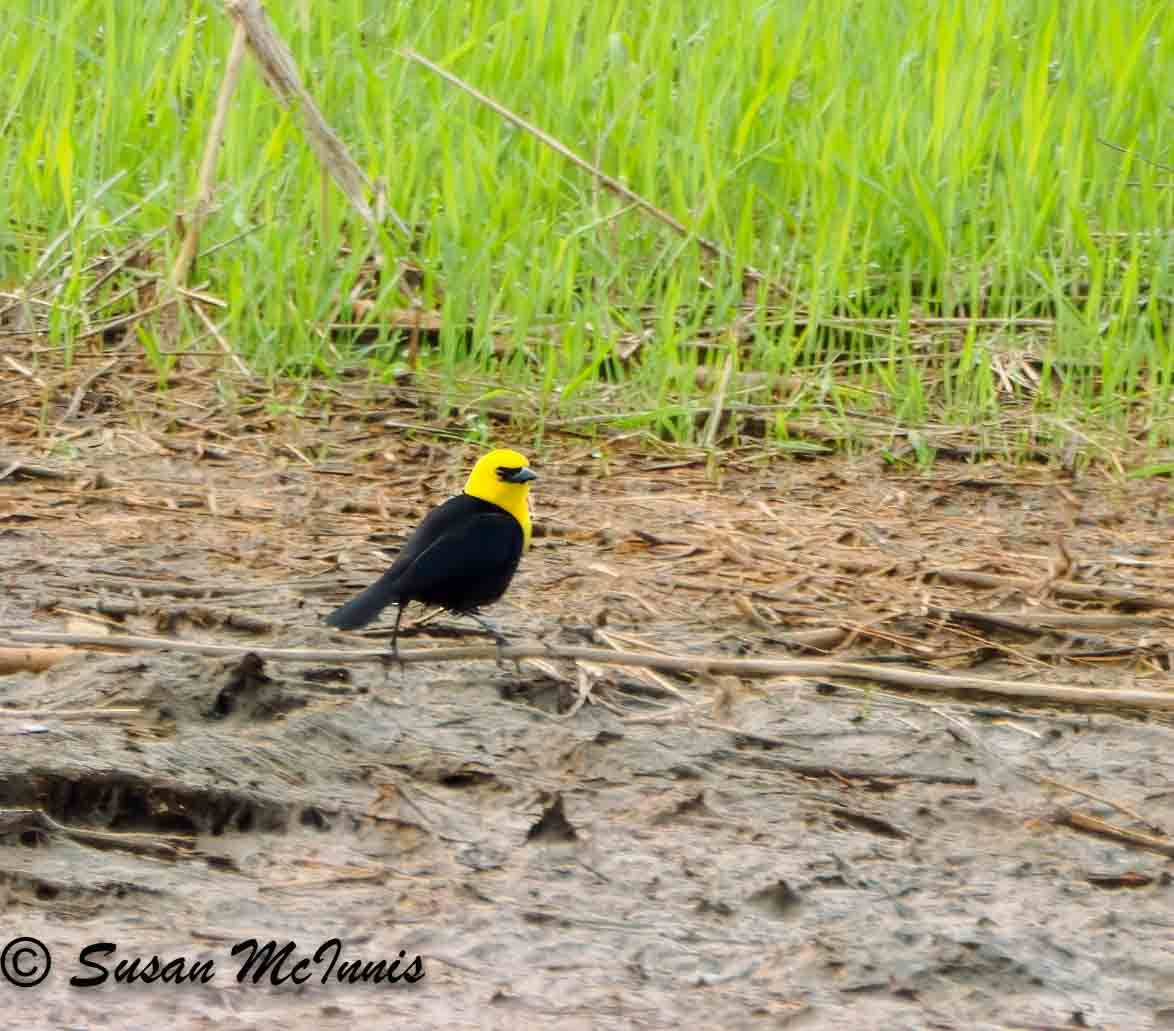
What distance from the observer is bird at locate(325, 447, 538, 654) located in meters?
4.05

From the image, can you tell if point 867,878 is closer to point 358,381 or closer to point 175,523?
point 175,523

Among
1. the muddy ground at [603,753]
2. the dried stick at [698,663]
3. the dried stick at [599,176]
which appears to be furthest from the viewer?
the dried stick at [599,176]

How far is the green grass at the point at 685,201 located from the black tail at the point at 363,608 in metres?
2.01

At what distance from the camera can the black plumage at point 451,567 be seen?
404 centimetres

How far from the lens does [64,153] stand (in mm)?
6516

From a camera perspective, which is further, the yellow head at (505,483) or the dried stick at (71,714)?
the yellow head at (505,483)

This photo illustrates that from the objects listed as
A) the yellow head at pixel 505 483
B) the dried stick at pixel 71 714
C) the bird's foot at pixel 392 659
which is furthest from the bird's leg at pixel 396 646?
the dried stick at pixel 71 714

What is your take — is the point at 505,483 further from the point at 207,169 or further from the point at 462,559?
the point at 207,169

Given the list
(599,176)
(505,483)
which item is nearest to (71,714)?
(505,483)

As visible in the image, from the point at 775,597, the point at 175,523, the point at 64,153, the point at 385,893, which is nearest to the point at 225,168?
the point at 64,153

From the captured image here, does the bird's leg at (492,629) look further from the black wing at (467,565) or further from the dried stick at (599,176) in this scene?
the dried stick at (599,176)

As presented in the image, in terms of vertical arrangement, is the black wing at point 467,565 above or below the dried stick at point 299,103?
below

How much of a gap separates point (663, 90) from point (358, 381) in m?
1.57

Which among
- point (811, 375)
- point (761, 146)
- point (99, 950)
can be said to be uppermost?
point (761, 146)
